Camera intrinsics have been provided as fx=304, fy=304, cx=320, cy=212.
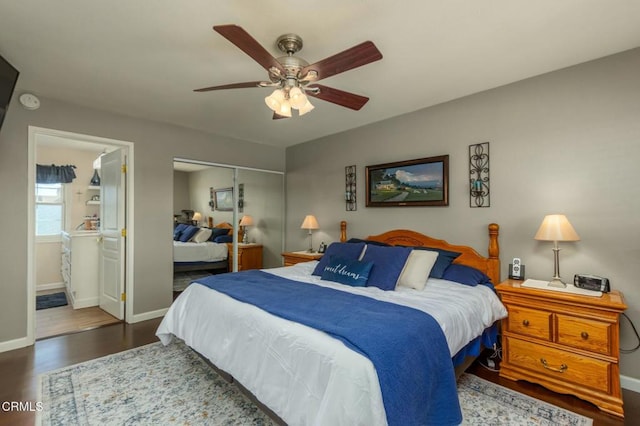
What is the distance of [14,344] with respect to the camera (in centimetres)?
298

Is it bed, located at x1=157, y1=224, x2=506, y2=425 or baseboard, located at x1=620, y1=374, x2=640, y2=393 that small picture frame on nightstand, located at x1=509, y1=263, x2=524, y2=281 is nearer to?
bed, located at x1=157, y1=224, x2=506, y2=425

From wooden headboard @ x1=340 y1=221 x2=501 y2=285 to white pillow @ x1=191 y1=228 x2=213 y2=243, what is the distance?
8.74 ft

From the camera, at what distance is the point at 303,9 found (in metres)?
1.83

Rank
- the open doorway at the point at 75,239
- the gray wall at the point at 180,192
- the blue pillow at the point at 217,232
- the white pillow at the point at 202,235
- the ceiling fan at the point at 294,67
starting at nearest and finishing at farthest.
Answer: the ceiling fan at the point at 294,67 → the open doorway at the point at 75,239 → the gray wall at the point at 180,192 → the white pillow at the point at 202,235 → the blue pillow at the point at 217,232

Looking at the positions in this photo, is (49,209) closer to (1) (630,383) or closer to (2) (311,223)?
(2) (311,223)

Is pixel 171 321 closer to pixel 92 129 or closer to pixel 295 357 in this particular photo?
pixel 295 357

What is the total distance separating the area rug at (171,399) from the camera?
1.95 metres

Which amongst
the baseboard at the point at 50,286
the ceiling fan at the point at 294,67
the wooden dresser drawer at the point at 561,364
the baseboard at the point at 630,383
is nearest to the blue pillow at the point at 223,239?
the ceiling fan at the point at 294,67

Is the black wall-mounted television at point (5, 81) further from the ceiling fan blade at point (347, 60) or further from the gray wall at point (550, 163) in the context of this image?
the gray wall at point (550, 163)

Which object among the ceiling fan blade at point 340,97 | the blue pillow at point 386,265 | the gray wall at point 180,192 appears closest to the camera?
the ceiling fan blade at point 340,97

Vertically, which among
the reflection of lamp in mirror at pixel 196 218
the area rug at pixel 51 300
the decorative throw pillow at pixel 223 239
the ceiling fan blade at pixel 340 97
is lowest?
the area rug at pixel 51 300

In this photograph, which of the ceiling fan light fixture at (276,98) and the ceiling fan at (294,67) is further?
the ceiling fan light fixture at (276,98)

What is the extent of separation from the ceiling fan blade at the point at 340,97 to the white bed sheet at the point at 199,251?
304 centimetres

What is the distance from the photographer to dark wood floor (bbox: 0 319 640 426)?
6.63 ft
